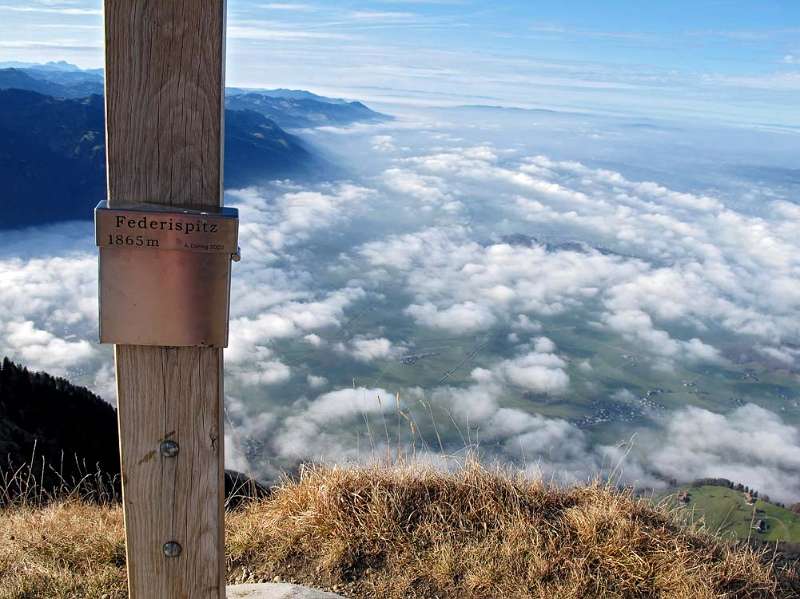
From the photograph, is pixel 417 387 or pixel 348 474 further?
pixel 417 387

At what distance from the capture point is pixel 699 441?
15862cm

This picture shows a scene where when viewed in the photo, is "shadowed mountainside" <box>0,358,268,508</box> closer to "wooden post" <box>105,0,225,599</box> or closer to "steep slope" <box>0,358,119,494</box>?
"steep slope" <box>0,358,119,494</box>

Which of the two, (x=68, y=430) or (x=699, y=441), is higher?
(x=68, y=430)

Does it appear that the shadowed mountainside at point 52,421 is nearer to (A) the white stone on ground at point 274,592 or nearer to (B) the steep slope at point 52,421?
(B) the steep slope at point 52,421

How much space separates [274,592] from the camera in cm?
356

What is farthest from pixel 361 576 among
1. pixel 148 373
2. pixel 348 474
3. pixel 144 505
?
pixel 148 373

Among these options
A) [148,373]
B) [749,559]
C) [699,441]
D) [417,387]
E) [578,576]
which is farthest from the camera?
[417,387]

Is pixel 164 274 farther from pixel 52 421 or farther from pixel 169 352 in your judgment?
pixel 52 421

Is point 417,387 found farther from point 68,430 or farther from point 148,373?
→ point 148,373

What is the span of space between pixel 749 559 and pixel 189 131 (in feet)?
14.2

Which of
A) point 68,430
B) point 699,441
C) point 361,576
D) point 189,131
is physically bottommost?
point 699,441

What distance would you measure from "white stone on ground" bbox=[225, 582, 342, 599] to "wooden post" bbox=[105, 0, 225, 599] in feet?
4.08

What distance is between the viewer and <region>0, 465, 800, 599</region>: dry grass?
3.86 meters

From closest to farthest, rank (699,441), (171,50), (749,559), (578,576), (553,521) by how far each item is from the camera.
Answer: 1. (171,50)
2. (578,576)
3. (749,559)
4. (553,521)
5. (699,441)
